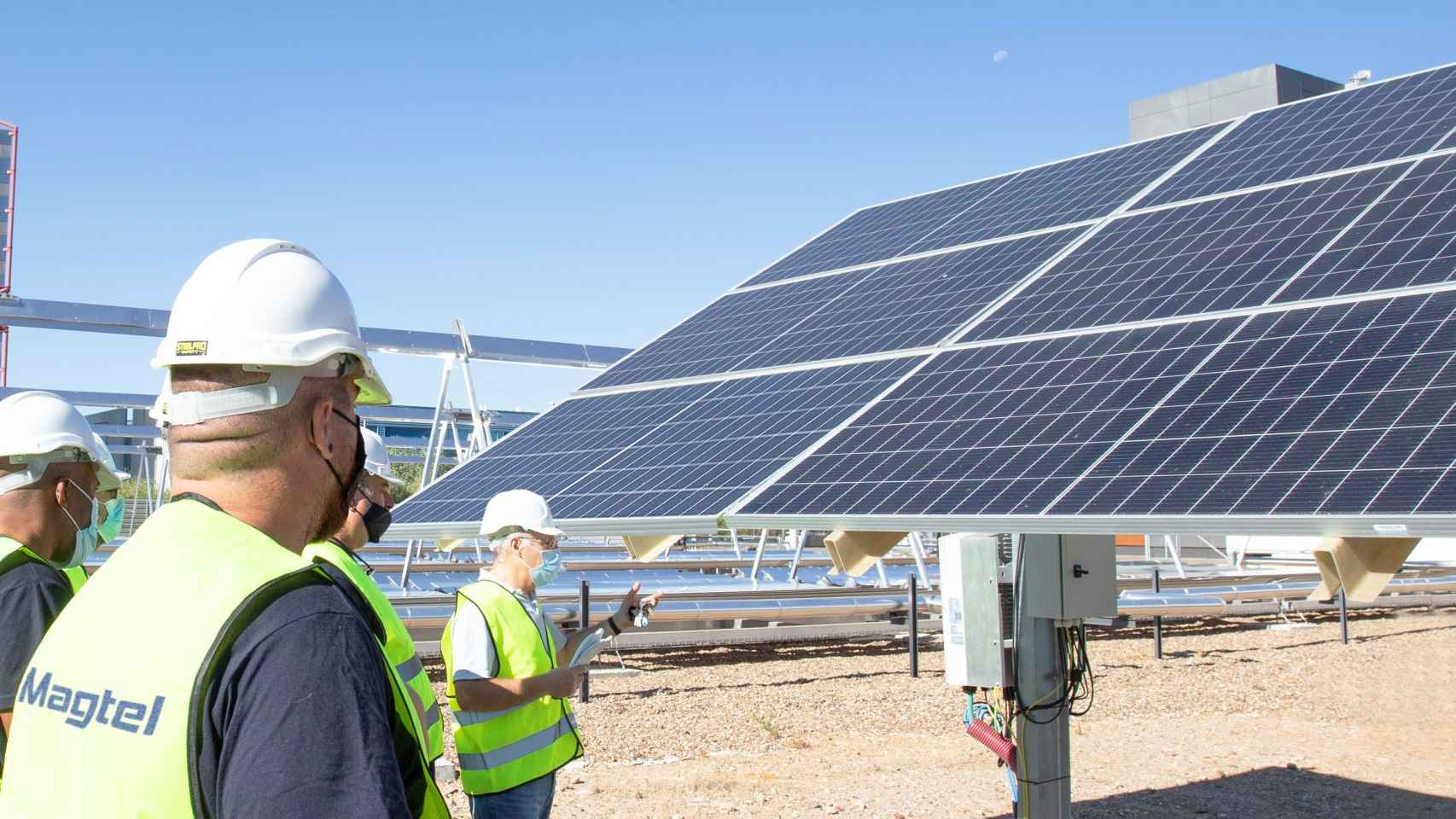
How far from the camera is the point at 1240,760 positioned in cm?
1202

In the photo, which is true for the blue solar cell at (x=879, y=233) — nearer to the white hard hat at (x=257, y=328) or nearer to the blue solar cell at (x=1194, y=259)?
the blue solar cell at (x=1194, y=259)

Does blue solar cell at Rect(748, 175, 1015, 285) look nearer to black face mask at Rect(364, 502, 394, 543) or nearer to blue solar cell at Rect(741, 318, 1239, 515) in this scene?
blue solar cell at Rect(741, 318, 1239, 515)

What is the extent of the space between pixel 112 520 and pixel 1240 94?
2039 cm

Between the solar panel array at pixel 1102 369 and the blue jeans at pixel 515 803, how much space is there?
279cm

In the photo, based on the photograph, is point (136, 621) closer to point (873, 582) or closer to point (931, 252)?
point (931, 252)

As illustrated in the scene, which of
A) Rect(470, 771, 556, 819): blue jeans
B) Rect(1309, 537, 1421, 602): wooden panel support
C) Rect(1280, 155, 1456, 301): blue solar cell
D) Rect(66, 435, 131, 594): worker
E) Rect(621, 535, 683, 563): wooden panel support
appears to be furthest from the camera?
Rect(621, 535, 683, 563): wooden panel support

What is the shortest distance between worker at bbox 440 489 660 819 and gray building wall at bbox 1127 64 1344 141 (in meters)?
18.7

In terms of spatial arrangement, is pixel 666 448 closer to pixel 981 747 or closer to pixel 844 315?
pixel 844 315

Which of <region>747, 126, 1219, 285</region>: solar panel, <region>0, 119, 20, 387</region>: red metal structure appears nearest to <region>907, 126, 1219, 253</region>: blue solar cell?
<region>747, 126, 1219, 285</region>: solar panel

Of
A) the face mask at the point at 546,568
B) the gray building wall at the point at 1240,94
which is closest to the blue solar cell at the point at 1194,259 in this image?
the face mask at the point at 546,568

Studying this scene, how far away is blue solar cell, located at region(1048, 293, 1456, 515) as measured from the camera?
6125 mm

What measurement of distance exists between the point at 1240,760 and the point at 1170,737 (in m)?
1.02

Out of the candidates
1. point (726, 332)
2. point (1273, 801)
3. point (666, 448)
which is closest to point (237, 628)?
point (666, 448)

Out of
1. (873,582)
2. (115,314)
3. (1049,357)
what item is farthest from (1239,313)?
(115,314)
